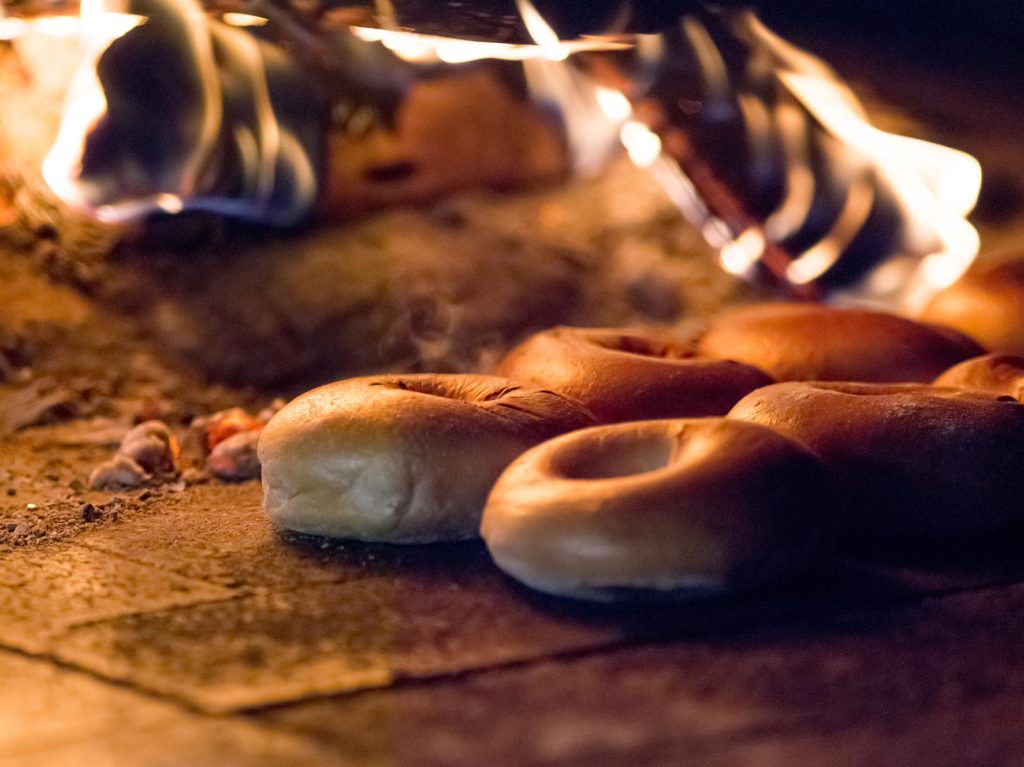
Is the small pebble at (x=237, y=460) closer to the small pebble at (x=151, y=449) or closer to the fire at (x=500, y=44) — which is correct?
the small pebble at (x=151, y=449)

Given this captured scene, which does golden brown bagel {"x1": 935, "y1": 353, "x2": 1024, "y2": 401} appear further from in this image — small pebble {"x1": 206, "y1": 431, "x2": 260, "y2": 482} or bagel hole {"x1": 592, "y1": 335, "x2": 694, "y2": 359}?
small pebble {"x1": 206, "y1": 431, "x2": 260, "y2": 482}

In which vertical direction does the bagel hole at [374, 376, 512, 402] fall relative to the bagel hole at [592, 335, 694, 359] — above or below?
below

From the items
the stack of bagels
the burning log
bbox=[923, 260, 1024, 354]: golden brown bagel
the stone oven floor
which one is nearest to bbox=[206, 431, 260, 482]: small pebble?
the stone oven floor

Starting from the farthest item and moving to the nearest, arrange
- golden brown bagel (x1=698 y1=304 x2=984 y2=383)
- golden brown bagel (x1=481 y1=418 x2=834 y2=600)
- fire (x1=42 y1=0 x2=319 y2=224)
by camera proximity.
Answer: fire (x1=42 y1=0 x2=319 y2=224)
golden brown bagel (x1=698 y1=304 x2=984 y2=383)
golden brown bagel (x1=481 y1=418 x2=834 y2=600)

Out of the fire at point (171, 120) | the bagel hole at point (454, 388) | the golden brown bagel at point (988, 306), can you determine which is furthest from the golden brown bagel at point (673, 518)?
the fire at point (171, 120)

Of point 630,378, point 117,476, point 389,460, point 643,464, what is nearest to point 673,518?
point 643,464

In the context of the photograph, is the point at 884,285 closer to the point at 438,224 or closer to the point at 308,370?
the point at 438,224

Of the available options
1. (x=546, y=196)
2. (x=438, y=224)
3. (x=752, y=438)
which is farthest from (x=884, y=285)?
(x=752, y=438)

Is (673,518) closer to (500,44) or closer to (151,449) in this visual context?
(151,449)
